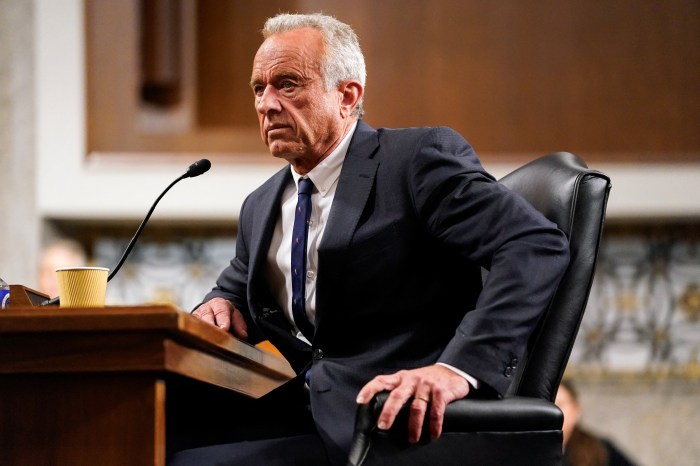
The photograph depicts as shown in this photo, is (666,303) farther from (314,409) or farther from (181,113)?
(314,409)

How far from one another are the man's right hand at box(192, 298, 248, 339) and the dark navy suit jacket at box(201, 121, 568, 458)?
135 mm

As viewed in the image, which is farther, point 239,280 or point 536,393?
point 239,280

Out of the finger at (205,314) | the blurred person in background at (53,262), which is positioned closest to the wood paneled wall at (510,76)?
the blurred person in background at (53,262)

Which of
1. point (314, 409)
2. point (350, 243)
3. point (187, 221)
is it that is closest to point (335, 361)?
point (314, 409)

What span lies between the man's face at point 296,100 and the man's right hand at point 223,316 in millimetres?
347

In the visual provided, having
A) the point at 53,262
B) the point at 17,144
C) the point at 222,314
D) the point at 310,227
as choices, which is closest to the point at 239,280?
the point at 222,314

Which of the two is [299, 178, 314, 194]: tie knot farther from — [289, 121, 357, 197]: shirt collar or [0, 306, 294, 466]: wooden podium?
[0, 306, 294, 466]: wooden podium

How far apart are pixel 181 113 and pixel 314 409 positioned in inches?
122

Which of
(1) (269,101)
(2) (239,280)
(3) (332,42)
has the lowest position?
(2) (239,280)

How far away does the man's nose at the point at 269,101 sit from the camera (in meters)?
2.16

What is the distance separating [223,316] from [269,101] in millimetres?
478

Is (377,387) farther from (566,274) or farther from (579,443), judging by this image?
(579,443)

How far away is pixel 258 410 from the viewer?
80.4 inches

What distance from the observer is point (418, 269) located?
1.90 m
